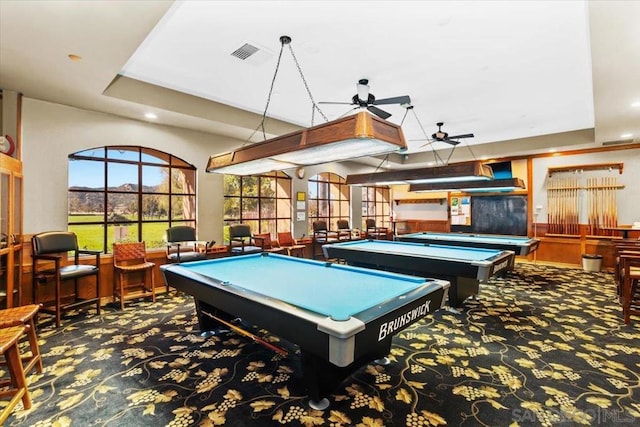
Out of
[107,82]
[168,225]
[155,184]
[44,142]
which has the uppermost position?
[107,82]

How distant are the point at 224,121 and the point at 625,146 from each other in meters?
8.48

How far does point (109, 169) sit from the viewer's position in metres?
4.85

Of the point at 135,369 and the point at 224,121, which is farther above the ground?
the point at 224,121

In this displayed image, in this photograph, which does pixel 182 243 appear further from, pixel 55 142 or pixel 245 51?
pixel 245 51

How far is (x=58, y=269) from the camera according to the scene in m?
3.57

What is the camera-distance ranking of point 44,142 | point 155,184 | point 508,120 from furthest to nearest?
point 508,120 → point 155,184 → point 44,142

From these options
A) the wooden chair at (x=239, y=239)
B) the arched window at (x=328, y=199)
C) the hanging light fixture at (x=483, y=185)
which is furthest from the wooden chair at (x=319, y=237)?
the hanging light fixture at (x=483, y=185)

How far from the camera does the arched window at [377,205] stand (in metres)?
10.1

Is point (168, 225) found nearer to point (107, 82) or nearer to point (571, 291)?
point (107, 82)

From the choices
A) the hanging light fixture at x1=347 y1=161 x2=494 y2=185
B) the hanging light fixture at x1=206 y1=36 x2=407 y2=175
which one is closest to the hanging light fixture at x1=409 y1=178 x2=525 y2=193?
the hanging light fixture at x1=347 y1=161 x2=494 y2=185

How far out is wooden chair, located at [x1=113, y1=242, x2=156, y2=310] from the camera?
4.50 metres

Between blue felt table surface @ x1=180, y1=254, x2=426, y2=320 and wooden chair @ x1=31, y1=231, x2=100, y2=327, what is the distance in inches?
61.2

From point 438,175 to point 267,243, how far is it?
3.67 m

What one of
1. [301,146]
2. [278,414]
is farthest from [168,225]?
[278,414]
